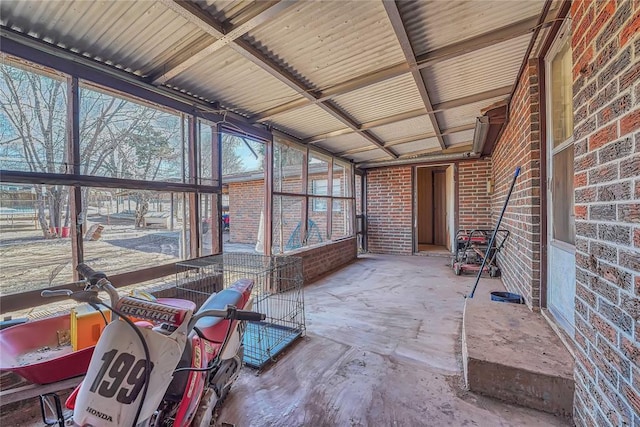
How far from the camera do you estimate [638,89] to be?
985 millimetres

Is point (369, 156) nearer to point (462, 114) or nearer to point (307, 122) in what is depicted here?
point (462, 114)

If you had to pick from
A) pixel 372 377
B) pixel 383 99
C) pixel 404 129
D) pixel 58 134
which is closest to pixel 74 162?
pixel 58 134

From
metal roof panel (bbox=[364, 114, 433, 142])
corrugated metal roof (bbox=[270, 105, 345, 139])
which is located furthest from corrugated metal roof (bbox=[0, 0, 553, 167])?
metal roof panel (bbox=[364, 114, 433, 142])

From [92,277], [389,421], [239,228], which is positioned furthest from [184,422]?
[239,228]

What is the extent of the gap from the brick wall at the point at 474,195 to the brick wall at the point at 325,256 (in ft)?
8.58

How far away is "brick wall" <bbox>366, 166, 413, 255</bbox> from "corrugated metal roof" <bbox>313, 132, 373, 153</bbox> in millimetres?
2017

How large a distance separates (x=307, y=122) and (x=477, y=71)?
211 cm

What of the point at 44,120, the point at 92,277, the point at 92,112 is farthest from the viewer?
the point at 92,112

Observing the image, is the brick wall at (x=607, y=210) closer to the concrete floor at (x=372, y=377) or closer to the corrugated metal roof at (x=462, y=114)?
the concrete floor at (x=372, y=377)

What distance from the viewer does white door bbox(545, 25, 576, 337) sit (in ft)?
6.50

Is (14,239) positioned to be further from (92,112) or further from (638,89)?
(638,89)

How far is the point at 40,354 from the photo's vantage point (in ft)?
5.76

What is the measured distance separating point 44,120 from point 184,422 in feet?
7.49

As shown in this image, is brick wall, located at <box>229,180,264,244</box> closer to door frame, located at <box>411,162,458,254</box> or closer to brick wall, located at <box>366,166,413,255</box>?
brick wall, located at <box>366,166,413,255</box>
